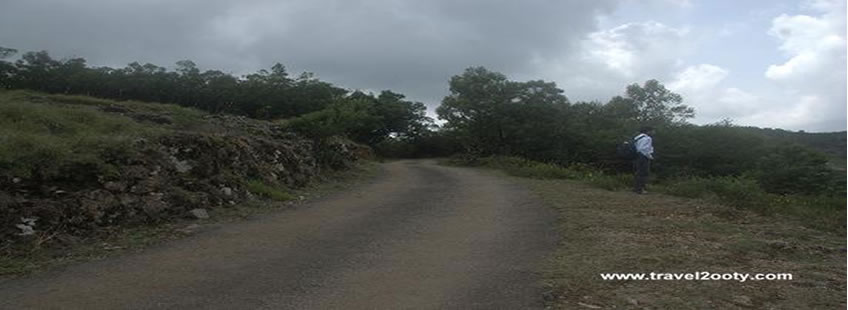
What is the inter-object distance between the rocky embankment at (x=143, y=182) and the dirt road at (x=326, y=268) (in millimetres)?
Answer: 989

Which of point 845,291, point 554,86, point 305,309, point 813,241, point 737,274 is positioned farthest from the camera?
point 554,86

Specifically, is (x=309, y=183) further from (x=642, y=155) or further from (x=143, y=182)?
(x=642, y=155)

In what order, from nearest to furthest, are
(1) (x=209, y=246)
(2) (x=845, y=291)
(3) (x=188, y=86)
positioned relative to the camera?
1. (2) (x=845, y=291)
2. (1) (x=209, y=246)
3. (3) (x=188, y=86)

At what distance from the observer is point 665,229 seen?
842cm

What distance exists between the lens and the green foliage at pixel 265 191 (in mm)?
10758

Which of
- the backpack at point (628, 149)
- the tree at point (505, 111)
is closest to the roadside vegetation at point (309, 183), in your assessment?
the backpack at point (628, 149)

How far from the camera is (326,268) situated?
6.20 meters

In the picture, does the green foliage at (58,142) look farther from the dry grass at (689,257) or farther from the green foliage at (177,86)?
the green foliage at (177,86)

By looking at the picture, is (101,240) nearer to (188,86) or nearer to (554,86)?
(188,86)

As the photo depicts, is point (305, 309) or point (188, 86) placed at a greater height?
point (188, 86)

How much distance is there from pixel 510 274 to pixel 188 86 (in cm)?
2364

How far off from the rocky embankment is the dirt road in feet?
3.25

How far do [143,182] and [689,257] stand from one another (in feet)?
22.6

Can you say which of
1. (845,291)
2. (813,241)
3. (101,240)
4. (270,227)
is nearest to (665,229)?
(813,241)
